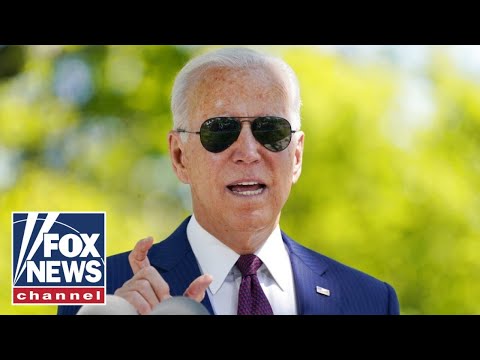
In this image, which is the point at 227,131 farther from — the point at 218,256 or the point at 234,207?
the point at 218,256

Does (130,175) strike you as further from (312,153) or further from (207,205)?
(312,153)

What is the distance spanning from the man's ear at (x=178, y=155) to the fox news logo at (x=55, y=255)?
513 mm

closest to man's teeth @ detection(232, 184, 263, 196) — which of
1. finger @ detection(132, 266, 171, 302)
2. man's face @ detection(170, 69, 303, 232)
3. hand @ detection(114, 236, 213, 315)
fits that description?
man's face @ detection(170, 69, 303, 232)

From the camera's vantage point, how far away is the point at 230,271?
17.0 feet

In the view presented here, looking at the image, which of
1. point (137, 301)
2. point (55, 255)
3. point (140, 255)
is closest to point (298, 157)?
point (140, 255)

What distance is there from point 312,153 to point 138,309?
1.33 meters

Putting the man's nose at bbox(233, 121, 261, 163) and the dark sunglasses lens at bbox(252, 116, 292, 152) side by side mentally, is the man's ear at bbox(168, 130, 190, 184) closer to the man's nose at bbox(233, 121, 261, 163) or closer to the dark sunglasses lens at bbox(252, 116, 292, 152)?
the man's nose at bbox(233, 121, 261, 163)

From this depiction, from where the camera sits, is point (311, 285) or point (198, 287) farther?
point (311, 285)

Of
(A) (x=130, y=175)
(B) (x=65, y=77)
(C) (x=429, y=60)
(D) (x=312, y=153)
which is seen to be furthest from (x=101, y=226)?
(C) (x=429, y=60)

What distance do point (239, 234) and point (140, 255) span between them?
0.54 m

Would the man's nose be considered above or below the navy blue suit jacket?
above

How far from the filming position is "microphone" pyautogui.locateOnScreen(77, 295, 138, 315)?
16.8 ft

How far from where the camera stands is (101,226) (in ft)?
17.6

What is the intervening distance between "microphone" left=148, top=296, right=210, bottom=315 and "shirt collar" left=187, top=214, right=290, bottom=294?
6.8 inches
